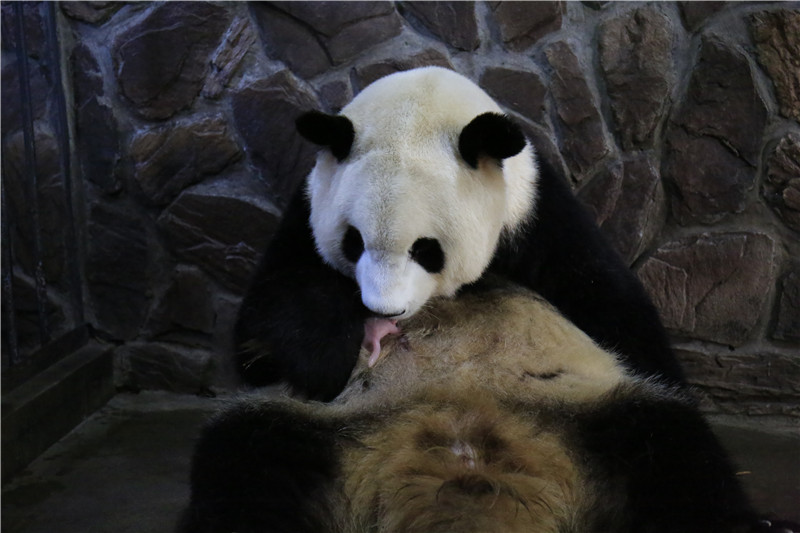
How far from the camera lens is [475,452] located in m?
2.03

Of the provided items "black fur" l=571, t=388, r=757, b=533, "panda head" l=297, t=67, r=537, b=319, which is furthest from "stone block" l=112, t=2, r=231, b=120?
"black fur" l=571, t=388, r=757, b=533

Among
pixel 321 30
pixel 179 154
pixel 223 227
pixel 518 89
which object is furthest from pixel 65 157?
pixel 518 89

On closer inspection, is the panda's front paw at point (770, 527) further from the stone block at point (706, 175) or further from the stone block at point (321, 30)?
the stone block at point (321, 30)

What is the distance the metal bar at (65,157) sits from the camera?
3.38 metres

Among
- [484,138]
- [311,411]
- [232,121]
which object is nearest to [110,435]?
[232,121]

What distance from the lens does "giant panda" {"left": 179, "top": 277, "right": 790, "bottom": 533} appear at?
6.31ft

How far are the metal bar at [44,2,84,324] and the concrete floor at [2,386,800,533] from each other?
1.59ft

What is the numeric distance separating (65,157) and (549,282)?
6.90ft

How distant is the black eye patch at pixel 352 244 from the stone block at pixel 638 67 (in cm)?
161

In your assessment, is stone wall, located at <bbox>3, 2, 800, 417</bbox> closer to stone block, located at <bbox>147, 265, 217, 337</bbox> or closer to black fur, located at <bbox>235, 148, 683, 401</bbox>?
stone block, located at <bbox>147, 265, 217, 337</bbox>

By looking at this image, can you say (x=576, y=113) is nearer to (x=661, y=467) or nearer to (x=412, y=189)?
(x=412, y=189)

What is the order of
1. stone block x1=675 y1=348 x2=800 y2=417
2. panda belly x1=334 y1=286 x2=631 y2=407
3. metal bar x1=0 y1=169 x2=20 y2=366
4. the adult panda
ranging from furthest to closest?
1. stone block x1=675 y1=348 x2=800 y2=417
2. metal bar x1=0 y1=169 x2=20 y2=366
3. panda belly x1=334 y1=286 x2=631 y2=407
4. the adult panda

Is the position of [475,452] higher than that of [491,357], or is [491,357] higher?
[491,357]

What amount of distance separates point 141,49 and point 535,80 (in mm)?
1494
